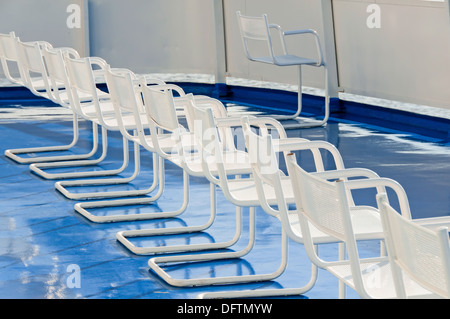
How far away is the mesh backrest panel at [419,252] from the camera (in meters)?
2.00

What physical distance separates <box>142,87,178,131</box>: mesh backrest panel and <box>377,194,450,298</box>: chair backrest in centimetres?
192

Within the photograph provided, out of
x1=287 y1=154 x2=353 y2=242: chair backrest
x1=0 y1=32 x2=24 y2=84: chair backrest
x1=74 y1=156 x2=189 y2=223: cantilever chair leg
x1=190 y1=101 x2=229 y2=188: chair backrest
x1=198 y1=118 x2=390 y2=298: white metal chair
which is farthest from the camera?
x1=0 y1=32 x2=24 y2=84: chair backrest

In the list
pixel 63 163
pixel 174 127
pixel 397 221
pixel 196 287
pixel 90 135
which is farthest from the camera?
pixel 90 135

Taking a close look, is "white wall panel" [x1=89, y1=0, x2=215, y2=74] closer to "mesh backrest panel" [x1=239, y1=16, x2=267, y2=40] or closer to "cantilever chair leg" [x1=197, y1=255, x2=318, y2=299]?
"mesh backrest panel" [x1=239, y1=16, x2=267, y2=40]

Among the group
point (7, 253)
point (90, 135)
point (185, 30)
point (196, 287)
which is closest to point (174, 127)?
point (196, 287)

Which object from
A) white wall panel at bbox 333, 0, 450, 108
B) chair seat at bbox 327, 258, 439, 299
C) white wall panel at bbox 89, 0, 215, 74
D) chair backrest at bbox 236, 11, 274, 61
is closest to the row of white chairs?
chair seat at bbox 327, 258, 439, 299

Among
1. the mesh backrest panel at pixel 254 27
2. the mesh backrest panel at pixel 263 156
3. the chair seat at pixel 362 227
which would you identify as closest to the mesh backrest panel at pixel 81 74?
the mesh backrest panel at pixel 263 156

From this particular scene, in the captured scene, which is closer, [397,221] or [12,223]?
[397,221]

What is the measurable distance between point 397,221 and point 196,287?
5.71ft

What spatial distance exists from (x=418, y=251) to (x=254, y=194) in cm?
167

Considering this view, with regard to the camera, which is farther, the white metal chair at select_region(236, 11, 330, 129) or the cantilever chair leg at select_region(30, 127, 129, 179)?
the white metal chair at select_region(236, 11, 330, 129)

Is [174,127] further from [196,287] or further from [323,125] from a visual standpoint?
[323,125]

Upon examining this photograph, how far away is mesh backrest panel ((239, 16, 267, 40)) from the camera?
7.79 m
